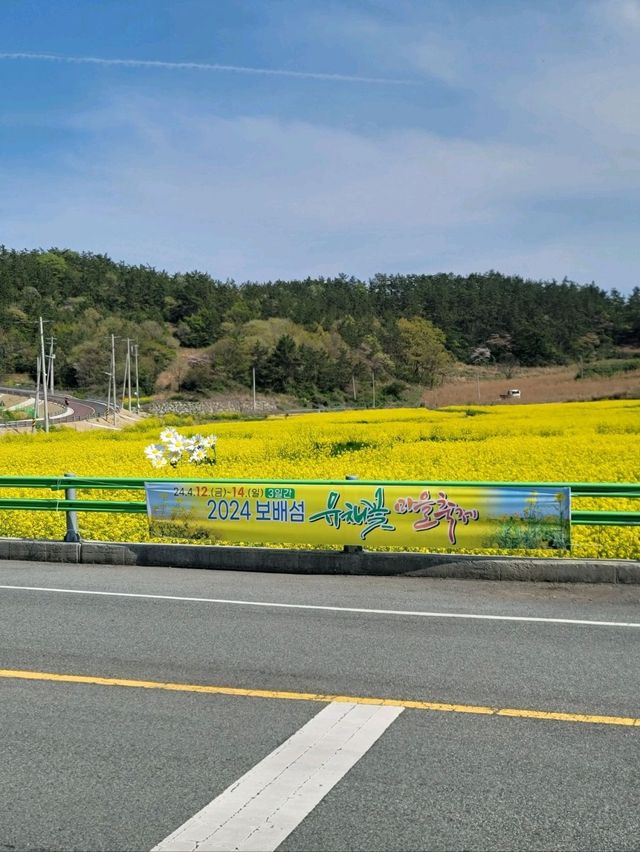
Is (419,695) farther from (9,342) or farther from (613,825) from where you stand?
(9,342)

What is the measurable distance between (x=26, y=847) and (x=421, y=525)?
25.3 ft

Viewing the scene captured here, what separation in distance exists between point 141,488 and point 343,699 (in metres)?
7.83

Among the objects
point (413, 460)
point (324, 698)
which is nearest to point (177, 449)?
point (413, 460)

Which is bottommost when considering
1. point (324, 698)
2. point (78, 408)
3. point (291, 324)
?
point (78, 408)

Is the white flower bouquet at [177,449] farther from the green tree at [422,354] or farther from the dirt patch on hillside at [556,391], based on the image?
the green tree at [422,354]

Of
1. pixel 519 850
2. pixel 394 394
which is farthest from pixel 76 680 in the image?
pixel 394 394

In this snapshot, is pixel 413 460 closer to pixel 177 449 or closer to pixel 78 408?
pixel 177 449

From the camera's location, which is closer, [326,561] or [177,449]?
[326,561]

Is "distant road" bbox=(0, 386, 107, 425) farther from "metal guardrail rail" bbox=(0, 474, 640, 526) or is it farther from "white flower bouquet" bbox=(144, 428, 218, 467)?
"metal guardrail rail" bbox=(0, 474, 640, 526)

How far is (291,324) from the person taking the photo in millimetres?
161750

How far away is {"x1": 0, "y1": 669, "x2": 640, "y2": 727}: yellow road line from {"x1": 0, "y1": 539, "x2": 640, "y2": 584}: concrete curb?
193 inches

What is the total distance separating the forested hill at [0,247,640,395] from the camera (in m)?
137

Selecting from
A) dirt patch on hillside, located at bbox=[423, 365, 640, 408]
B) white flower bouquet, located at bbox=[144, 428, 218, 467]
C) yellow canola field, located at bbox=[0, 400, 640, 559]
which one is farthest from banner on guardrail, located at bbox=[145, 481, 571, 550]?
dirt patch on hillside, located at bbox=[423, 365, 640, 408]

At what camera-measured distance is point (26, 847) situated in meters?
4.18
